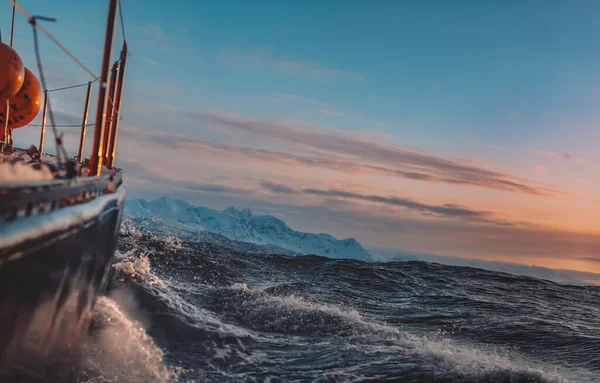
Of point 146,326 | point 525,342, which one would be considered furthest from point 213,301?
point 525,342

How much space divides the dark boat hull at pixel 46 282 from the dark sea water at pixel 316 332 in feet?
3.66

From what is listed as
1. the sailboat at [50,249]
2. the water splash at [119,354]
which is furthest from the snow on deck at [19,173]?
the water splash at [119,354]

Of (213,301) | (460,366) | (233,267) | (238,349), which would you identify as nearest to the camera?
(460,366)

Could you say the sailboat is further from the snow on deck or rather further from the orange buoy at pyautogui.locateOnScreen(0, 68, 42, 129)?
the orange buoy at pyautogui.locateOnScreen(0, 68, 42, 129)

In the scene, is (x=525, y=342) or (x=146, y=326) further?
(x=525, y=342)

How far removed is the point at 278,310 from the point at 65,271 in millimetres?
6530

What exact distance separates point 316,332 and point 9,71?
8069 mm

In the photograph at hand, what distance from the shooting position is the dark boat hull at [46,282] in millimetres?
2783

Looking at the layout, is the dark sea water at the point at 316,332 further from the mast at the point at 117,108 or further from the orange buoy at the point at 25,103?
the orange buoy at the point at 25,103

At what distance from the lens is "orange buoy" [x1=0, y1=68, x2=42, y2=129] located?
1200cm

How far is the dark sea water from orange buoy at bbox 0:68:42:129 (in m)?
4.40

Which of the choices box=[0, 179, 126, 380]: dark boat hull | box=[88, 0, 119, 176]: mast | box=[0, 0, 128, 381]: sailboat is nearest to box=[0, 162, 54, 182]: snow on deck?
box=[0, 0, 128, 381]: sailboat

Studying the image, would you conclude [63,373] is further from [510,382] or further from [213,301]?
[213,301]

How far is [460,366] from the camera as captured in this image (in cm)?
676
